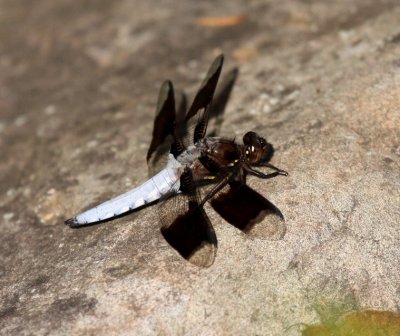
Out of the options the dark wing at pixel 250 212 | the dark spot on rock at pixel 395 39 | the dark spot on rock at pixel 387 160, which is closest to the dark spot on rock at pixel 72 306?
the dark wing at pixel 250 212

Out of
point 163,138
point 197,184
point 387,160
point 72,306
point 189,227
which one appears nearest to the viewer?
point 72,306

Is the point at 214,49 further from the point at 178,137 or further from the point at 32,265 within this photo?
the point at 32,265

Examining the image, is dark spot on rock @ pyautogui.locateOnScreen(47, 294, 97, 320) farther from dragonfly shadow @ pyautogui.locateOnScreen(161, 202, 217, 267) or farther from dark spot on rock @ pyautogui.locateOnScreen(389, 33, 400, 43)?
dark spot on rock @ pyautogui.locateOnScreen(389, 33, 400, 43)

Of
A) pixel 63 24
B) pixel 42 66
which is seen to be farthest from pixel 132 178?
pixel 63 24

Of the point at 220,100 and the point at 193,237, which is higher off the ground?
the point at 193,237

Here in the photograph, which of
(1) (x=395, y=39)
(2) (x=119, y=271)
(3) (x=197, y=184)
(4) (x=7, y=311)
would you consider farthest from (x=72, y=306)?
(1) (x=395, y=39)

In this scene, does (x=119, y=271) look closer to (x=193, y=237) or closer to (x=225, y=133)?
(x=193, y=237)

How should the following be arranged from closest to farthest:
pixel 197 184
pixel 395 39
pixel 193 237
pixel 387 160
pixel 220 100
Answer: pixel 193 237
pixel 387 160
pixel 197 184
pixel 395 39
pixel 220 100
